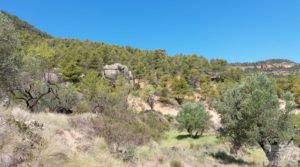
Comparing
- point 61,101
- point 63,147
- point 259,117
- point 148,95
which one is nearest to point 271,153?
point 259,117

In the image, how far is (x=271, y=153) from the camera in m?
23.3

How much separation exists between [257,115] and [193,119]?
1786cm

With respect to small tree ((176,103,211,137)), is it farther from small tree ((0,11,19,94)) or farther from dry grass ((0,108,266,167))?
small tree ((0,11,19,94))

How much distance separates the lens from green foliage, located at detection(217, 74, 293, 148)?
877 inches

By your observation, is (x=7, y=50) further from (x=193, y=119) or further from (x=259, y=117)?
(x=193, y=119)

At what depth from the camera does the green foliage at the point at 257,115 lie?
2227 centimetres

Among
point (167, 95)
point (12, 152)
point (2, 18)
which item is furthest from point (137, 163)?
point (167, 95)

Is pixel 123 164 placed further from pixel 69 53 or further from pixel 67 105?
pixel 69 53

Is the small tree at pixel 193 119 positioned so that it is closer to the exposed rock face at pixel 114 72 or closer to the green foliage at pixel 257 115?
the green foliage at pixel 257 115

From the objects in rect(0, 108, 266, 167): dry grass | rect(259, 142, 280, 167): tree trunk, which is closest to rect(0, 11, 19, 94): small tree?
rect(0, 108, 266, 167): dry grass

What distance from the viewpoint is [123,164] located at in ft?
46.3

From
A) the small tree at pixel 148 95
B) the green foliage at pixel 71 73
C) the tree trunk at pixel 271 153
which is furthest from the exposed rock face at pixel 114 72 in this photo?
the tree trunk at pixel 271 153

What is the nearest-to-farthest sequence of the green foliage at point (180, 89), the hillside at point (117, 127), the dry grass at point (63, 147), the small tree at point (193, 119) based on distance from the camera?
the dry grass at point (63, 147) < the hillside at point (117, 127) < the small tree at point (193, 119) < the green foliage at point (180, 89)

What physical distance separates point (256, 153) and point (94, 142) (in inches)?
814
